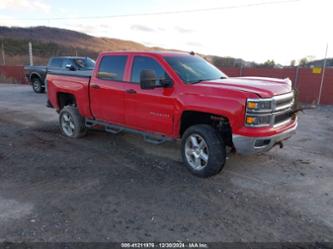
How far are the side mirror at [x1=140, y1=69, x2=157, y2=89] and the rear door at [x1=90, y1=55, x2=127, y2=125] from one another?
1.02m

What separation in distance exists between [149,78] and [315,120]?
727cm

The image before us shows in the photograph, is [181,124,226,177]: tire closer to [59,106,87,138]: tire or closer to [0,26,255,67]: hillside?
[59,106,87,138]: tire

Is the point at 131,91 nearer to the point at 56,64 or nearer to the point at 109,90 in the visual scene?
the point at 109,90

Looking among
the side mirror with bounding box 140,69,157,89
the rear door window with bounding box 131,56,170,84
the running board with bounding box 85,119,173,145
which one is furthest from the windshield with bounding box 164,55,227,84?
the running board with bounding box 85,119,173,145

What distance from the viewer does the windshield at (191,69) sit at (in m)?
4.75

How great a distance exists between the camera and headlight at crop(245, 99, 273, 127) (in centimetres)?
382

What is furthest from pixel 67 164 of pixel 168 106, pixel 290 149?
pixel 290 149

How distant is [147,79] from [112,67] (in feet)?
5.16

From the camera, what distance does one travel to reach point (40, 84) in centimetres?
1591

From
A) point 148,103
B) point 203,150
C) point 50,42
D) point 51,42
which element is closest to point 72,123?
point 148,103

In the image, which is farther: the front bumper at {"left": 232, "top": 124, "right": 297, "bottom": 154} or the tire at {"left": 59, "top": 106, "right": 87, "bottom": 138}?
the tire at {"left": 59, "top": 106, "right": 87, "bottom": 138}

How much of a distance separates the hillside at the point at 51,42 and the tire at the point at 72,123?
150 ft

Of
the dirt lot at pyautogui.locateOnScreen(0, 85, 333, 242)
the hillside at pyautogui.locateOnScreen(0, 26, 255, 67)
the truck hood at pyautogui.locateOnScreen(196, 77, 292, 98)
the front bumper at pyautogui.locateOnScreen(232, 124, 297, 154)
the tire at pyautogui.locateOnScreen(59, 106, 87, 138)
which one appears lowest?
the dirt lot at pyautogui.locateOnScreen(0, 85, 333, 242)

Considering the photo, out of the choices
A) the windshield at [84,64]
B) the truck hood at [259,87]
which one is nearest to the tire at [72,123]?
the truck hood at [259,87]
